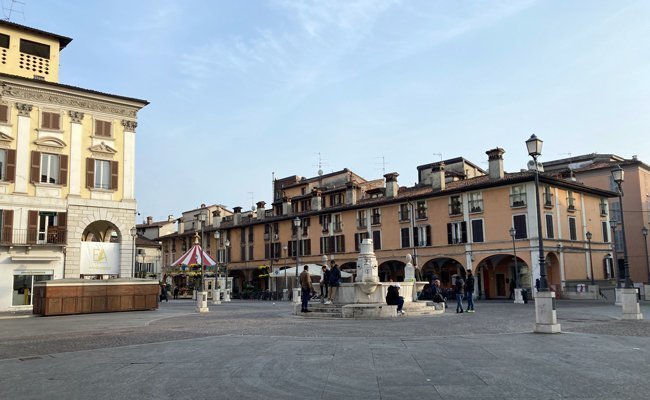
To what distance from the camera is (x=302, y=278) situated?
20.7 metres

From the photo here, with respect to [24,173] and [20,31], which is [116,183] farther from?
[20,31]

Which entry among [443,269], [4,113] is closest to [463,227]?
[443,269]

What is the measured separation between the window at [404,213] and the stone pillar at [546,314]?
1427 inches

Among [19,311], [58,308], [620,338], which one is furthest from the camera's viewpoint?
[19,311]

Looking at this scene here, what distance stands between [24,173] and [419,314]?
23729 mm

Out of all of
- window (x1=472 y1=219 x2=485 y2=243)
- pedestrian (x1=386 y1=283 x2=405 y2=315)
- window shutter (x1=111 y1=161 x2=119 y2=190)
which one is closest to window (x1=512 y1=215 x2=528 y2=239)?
window (x1=472 y1=219 x2=485 y2=243)

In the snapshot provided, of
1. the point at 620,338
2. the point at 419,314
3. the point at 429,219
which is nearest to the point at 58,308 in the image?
the point at 419,314

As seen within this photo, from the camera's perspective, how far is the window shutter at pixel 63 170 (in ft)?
102

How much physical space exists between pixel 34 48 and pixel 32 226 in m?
12.1

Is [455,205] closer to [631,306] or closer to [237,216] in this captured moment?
[631,306]

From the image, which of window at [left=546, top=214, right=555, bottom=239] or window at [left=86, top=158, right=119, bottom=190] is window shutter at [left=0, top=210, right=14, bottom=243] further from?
window at [left=546, top=214, right=555, bottom=239]

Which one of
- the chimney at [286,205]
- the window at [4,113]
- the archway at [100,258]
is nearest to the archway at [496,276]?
the chimney at [286,205]

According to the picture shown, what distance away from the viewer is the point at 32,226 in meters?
29.8

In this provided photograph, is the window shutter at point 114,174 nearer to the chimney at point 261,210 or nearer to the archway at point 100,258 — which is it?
the archway at point 100,258
